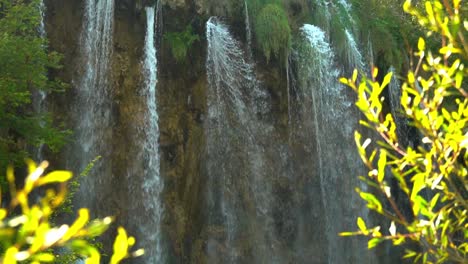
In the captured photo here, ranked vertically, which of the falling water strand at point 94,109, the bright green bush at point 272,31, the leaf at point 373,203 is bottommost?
the leaf at point 373,203

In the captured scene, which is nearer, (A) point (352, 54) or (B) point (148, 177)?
(B) point (148, 177)

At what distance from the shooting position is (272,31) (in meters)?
12.4

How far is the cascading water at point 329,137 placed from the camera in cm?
1308

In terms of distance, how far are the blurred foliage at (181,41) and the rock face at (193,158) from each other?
5.4 inches

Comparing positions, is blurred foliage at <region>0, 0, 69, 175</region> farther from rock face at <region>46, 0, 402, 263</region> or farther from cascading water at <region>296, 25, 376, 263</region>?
cascading water at <region>296, 25, 376, 263</region>

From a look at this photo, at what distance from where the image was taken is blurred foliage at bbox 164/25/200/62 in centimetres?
1196

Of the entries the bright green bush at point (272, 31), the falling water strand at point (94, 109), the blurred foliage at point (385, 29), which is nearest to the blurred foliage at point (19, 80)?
the falling water strand at point (94, 109)

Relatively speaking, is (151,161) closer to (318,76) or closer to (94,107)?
(94,107)

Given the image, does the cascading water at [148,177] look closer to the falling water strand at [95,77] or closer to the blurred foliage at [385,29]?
the falling water strand at [95,77]

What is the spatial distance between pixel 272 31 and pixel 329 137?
2.94m

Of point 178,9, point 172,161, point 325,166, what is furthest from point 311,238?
point 178,9

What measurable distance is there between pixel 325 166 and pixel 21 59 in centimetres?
746

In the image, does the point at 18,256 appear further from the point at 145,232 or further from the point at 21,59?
the point at 145,232

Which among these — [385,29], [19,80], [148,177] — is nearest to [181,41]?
[148,177]
